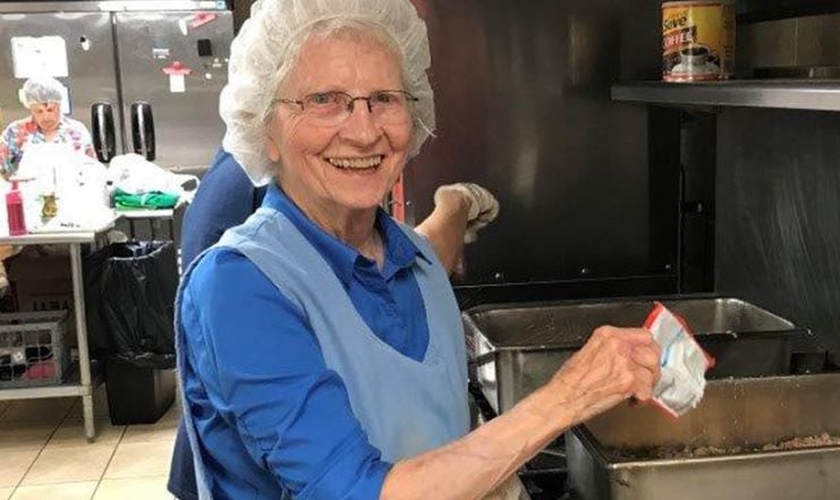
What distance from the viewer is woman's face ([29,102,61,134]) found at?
4.94 meters

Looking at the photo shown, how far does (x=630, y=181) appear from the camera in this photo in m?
2.15

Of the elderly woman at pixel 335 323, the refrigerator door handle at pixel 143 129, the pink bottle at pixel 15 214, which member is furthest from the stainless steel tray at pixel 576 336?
the refrigerator door handle at pixel 143 129

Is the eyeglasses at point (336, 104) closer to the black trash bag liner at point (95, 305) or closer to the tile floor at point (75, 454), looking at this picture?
the tile floor at point (75, 454)

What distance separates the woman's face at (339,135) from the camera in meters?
1.08

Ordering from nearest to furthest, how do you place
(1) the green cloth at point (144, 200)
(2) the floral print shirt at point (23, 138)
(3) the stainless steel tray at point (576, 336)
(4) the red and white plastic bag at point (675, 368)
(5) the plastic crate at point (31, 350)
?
(4) the red and white plastic bag at point (675, 368)
(3) the stainless steel tray at point (576, 336)
(5) the plastic crate at point (31, 350)
(1) the green cloth at point (144, 200)
(2) the floral print shirt at point (23, 138)

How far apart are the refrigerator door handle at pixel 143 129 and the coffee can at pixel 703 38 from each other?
→ 15.2 feet

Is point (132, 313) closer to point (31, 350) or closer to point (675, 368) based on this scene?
point (31, 350)

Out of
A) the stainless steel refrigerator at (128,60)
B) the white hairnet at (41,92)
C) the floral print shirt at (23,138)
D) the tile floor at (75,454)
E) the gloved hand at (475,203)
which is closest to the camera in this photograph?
the gloved hand at (475,203)

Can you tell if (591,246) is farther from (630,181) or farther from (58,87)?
(58,87)

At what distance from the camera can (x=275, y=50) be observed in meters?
1.09

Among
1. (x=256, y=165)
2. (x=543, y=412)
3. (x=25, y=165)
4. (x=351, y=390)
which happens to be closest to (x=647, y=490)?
(x=543, y=412)

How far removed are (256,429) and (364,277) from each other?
30cm

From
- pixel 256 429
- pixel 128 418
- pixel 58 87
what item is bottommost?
pixel 128 418

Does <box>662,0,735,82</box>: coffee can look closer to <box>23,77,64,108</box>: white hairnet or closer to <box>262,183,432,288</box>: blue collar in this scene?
<box>262,183,432,288</box>: blue collar
